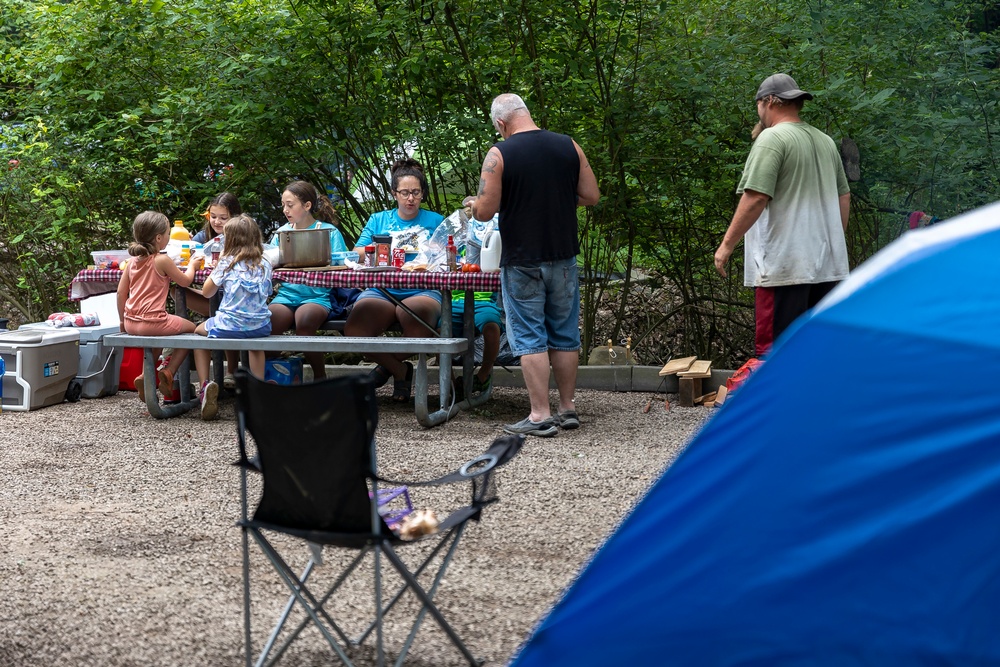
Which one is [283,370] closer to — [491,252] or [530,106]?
[491,252]

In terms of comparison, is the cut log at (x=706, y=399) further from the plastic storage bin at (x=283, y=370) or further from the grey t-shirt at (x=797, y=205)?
the plastic storage bin at (x=283, y=370)

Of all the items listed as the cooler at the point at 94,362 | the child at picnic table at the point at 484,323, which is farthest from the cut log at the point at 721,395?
the cooler at the point at 94,362

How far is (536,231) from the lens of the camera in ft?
19.5

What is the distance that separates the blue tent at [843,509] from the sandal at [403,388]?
16.1 ft

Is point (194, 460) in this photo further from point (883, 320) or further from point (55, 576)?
point (883, 320)

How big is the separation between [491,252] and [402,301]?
0.85 metres

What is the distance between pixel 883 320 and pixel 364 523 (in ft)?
4.44

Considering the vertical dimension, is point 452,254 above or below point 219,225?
below

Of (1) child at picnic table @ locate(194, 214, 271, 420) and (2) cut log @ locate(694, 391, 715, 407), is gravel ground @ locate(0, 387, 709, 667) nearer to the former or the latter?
(2) cut log @ locate(694, 391, 715, 407)

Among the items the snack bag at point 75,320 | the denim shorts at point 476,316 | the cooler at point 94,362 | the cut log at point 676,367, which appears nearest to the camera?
the denim shorts at point 476,316

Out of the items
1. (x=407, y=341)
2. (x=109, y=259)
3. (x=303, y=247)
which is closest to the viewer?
(x=407, y=341)

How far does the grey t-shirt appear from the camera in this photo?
225 inches

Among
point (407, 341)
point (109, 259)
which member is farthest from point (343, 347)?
point (109, 259)

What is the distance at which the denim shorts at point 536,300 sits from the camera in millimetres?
6008
